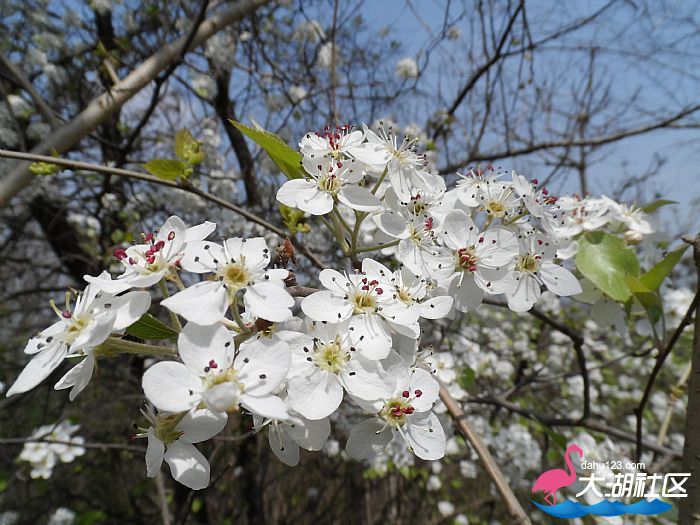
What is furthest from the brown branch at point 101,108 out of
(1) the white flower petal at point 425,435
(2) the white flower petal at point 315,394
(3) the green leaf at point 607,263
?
(3) the green leaf at point 607,263

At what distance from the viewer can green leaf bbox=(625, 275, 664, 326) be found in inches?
39.5

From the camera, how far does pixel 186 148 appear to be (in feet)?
3.54

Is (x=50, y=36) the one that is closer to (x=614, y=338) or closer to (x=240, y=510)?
(x=240, y=510)

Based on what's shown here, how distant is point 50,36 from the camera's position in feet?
10.9

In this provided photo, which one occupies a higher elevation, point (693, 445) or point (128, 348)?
point (128, 348)

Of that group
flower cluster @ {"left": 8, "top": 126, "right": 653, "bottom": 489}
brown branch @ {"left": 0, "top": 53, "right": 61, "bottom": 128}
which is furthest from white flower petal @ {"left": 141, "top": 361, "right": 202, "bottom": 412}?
brown branch @ {"left": 0, "top": 53, "right": 61, "bottom": 128}

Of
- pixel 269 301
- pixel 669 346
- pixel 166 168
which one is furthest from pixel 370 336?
pixel 669 346

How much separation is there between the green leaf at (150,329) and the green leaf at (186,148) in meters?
0.54

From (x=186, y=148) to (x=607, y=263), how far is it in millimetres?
1105

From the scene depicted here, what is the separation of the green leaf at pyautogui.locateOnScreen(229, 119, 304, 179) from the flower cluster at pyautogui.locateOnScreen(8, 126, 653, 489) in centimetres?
3

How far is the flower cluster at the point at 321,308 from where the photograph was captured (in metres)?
0.58

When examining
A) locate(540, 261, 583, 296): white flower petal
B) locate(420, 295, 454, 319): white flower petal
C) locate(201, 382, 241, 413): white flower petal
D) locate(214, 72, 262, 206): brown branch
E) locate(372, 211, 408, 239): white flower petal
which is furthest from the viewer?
locate(214, 72, 262, 206): brown branch

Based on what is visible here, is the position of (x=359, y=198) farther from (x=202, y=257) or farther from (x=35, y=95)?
(x=35, y=95)

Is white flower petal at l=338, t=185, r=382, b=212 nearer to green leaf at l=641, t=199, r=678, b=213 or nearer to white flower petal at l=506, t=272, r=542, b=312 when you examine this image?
white flower petal at l=506, t=272, r=542, b=312
